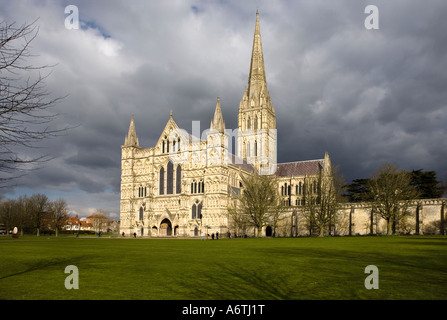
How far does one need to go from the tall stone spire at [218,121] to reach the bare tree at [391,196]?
27495mm

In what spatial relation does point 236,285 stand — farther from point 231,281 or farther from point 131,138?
point 131,138

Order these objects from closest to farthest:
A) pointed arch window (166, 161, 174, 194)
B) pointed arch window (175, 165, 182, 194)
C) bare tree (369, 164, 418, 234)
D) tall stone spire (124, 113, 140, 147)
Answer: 1. bare tree (369, 164, 418, 234)
2. pointed arch window (175, 165, 182, 194)
3. pointed arch window (166, 161, 174, 194)
4. tall stone spire (124, 113, 140, 147)

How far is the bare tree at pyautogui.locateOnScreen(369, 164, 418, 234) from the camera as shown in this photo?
5588 centimetres

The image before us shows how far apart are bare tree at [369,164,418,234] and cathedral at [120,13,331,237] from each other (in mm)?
15470

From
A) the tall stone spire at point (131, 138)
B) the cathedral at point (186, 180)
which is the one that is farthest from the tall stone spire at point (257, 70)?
the tall stone spire at point (131, 138)

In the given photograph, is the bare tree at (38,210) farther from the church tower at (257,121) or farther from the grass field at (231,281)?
the grass field at (231,281)

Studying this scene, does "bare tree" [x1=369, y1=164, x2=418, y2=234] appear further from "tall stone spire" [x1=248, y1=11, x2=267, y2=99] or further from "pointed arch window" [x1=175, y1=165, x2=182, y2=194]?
"tall stone spire" [x1=248, y1=11, x2=267, y2=99]

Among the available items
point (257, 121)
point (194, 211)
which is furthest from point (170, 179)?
point (257, 121)

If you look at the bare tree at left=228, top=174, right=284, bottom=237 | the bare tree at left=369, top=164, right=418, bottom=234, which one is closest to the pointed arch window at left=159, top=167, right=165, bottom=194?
the bare tree at left=228, top=174, right=284, bottom=237

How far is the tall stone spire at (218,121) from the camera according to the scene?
6838 centimetres

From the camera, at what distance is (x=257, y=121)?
8950 cm

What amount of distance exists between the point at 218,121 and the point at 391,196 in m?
31.5
